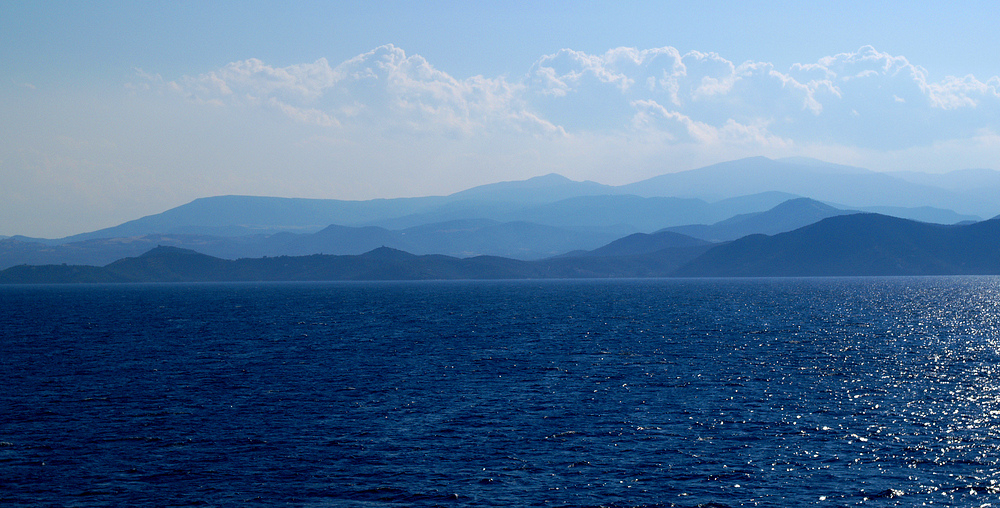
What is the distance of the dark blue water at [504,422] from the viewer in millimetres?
42719

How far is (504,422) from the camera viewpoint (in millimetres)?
59594

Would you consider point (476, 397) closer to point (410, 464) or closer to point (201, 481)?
point (410, 464)

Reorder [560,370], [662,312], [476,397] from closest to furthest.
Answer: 1. [476,397]
2. [560,370]
3. [662,312]

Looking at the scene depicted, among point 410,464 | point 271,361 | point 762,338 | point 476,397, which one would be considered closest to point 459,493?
point 410,464

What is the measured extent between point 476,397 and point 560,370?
1933 cm

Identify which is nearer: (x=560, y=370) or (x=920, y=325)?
(x=560, y=370)

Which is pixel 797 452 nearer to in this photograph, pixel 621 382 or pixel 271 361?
pixel 621 382

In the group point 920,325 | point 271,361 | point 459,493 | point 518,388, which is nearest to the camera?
point 459,493

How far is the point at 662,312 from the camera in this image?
615ft

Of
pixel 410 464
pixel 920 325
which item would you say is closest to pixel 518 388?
pixel 410 464

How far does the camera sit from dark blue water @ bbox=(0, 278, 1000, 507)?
42719mm

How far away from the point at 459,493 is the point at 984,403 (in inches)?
2012

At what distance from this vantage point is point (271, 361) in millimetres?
97125

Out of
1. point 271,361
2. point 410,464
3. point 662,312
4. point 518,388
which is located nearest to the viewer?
point 410,464
